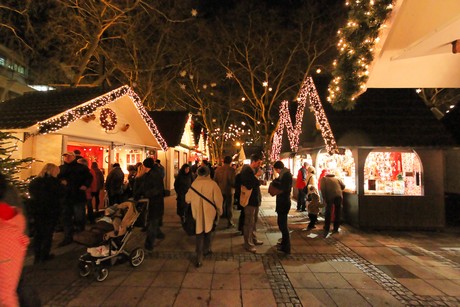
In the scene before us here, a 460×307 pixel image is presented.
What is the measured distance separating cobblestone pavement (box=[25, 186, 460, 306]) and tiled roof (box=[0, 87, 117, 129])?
2.94m

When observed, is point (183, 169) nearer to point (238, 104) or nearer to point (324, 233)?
point (324, 233)

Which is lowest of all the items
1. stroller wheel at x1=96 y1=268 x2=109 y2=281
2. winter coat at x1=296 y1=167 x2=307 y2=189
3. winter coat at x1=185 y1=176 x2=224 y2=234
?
stroller wheel at x1=96 y1=268 x2=109 y2=281

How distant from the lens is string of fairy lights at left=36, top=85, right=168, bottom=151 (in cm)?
747

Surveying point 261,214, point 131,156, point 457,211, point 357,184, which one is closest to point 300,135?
point 261,214

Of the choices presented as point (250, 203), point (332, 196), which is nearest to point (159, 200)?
point (250, 203)

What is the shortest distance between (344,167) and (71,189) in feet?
26.2

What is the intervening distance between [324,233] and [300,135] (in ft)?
22.2

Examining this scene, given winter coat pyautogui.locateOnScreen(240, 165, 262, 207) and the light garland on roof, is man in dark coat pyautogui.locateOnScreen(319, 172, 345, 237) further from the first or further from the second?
winter coat pyautogui.locateOnScreen(240, 165, 262, 207)

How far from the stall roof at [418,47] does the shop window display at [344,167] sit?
477 centimetres

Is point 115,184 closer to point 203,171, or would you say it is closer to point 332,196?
point 203,171

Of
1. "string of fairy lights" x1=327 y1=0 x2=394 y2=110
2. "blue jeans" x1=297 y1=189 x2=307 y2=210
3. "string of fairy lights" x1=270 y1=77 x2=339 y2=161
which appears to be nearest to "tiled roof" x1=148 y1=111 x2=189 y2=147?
"string of fairy lights" x1=270 y1=77 x2=339 y2=161

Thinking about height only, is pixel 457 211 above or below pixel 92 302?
above

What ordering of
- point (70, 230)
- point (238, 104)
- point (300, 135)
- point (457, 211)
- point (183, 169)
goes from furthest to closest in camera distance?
point (238, 104), point (300, 135), point (457, 211), point (183, 169), point (70, 230)

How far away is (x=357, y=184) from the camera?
364 inches
